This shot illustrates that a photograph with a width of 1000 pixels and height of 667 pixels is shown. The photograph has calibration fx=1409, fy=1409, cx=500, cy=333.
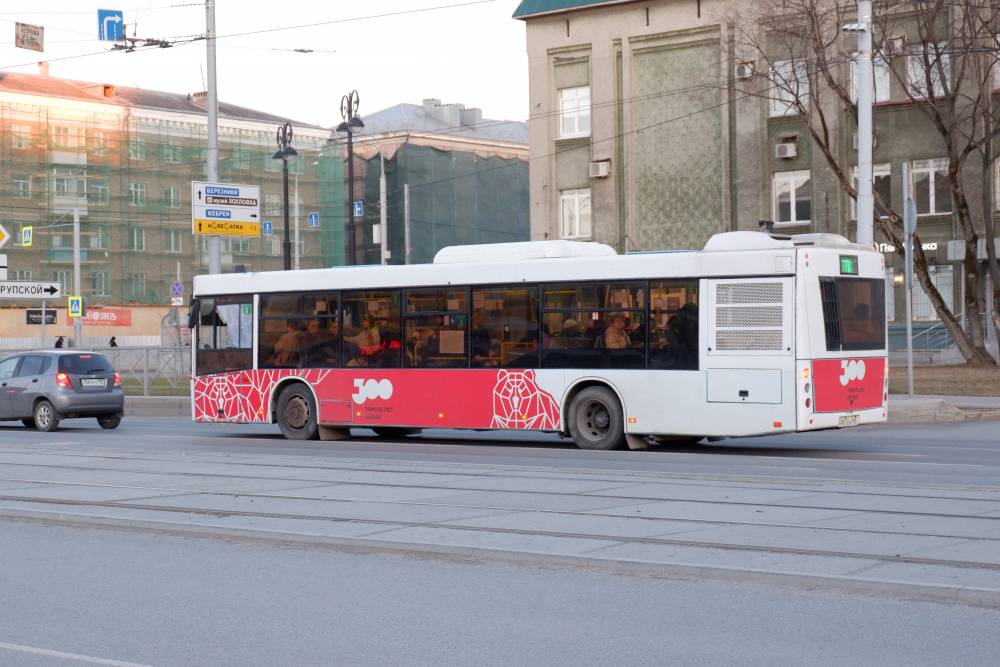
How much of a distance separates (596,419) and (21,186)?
5644 cm

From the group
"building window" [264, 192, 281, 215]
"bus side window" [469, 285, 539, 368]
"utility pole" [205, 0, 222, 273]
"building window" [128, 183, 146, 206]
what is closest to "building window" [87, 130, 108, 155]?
"building window" [128, 183, 146, 206]

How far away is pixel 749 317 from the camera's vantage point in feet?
58.1

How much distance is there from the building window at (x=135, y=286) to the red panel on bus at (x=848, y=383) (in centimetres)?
6132

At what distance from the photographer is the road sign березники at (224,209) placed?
108 feet

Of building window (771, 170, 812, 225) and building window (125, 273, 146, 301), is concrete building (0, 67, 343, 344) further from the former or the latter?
building window (771, 170, 812, 225)

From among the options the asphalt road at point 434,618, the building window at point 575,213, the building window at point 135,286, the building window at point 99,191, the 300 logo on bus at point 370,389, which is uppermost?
the building window at point 99,191

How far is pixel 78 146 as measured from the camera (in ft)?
233

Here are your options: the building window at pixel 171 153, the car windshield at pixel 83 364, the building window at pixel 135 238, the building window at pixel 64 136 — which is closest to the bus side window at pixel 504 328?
the car windshield at pixel 83 364

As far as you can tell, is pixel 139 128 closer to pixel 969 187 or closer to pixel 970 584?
pixel 969 187

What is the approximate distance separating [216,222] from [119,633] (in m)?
26.9

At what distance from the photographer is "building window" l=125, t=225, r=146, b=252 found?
244 feet

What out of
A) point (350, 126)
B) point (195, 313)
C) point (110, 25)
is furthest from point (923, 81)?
point (195, 313)

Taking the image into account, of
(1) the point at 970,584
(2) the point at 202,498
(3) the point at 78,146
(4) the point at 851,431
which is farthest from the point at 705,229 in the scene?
(3) the point at 78,146

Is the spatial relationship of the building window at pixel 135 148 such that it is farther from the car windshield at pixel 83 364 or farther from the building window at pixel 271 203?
the car windshield at pixel 83 364
